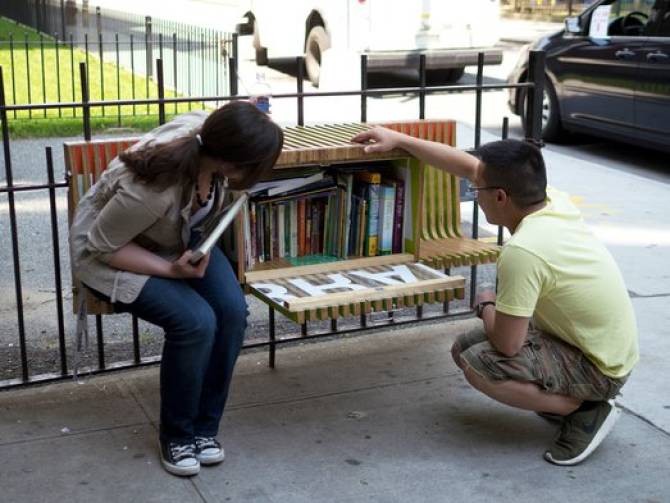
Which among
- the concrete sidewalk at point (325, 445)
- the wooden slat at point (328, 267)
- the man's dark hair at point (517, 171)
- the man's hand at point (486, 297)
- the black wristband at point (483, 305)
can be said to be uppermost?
the man's dark hair at point (517, 171)

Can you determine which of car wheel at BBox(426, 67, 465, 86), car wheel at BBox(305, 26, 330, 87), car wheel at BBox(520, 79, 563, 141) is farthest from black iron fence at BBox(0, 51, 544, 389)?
car wheel at BBox(426, 67, 465, 86)

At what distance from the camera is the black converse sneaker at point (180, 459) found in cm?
349

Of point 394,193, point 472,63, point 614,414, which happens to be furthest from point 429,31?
point 614,414

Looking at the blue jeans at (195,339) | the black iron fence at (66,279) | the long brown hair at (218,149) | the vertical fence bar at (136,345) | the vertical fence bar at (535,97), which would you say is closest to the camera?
the long brown hair at (218,149)

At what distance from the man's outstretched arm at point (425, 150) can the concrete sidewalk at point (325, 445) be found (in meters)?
0.96

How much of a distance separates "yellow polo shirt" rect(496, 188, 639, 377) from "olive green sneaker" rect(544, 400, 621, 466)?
162mm

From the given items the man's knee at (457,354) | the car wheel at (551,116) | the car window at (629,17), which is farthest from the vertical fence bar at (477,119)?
the car wheel at (551,116)

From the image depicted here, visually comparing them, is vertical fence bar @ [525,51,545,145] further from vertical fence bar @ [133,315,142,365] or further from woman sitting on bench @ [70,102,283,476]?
vertical fence bar @ [133,315,142,365]

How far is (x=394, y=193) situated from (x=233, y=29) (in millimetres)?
13046

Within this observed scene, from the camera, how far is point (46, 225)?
7043 mm

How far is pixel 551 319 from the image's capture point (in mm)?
3656

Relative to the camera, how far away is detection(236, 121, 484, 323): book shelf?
386 cm

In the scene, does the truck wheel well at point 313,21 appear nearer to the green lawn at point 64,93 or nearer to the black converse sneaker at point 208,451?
the green lawn at point 64,93

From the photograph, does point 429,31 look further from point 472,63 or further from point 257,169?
point 257,169
